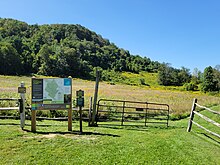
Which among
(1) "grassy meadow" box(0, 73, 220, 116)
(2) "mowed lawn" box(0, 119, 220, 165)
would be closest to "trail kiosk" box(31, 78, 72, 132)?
(2) "mowed lawn" box(0, 119, 220, 165)

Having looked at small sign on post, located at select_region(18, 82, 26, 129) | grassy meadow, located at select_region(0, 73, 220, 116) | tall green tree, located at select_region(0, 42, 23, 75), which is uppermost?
tall green tree, located at select_region(0, 42, 23, 75)

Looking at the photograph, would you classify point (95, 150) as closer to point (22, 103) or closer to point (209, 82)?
point (22, 103)

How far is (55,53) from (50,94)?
99449mm

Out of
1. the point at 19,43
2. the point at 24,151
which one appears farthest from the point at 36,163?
the point at 19,43

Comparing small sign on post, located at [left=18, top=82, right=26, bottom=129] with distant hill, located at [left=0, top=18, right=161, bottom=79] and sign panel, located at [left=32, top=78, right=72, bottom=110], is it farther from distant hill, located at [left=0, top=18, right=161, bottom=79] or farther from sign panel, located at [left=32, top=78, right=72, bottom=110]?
distant hill, located at [left=0, top=18, right=161, bottom=79]

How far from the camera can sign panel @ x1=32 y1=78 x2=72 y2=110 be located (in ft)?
28.9

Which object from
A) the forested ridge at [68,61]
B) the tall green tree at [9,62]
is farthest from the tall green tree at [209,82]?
the tall green tree at [9,62]

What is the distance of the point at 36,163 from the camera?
545cm

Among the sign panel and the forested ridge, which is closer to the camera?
the sign panel

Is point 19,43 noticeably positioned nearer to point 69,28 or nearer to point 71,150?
point 69,28

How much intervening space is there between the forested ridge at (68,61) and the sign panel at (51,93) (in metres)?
70.2

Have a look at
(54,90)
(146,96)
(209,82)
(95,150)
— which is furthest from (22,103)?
(209,82)

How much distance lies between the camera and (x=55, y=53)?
105 metres

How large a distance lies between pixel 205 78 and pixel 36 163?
8021cm
